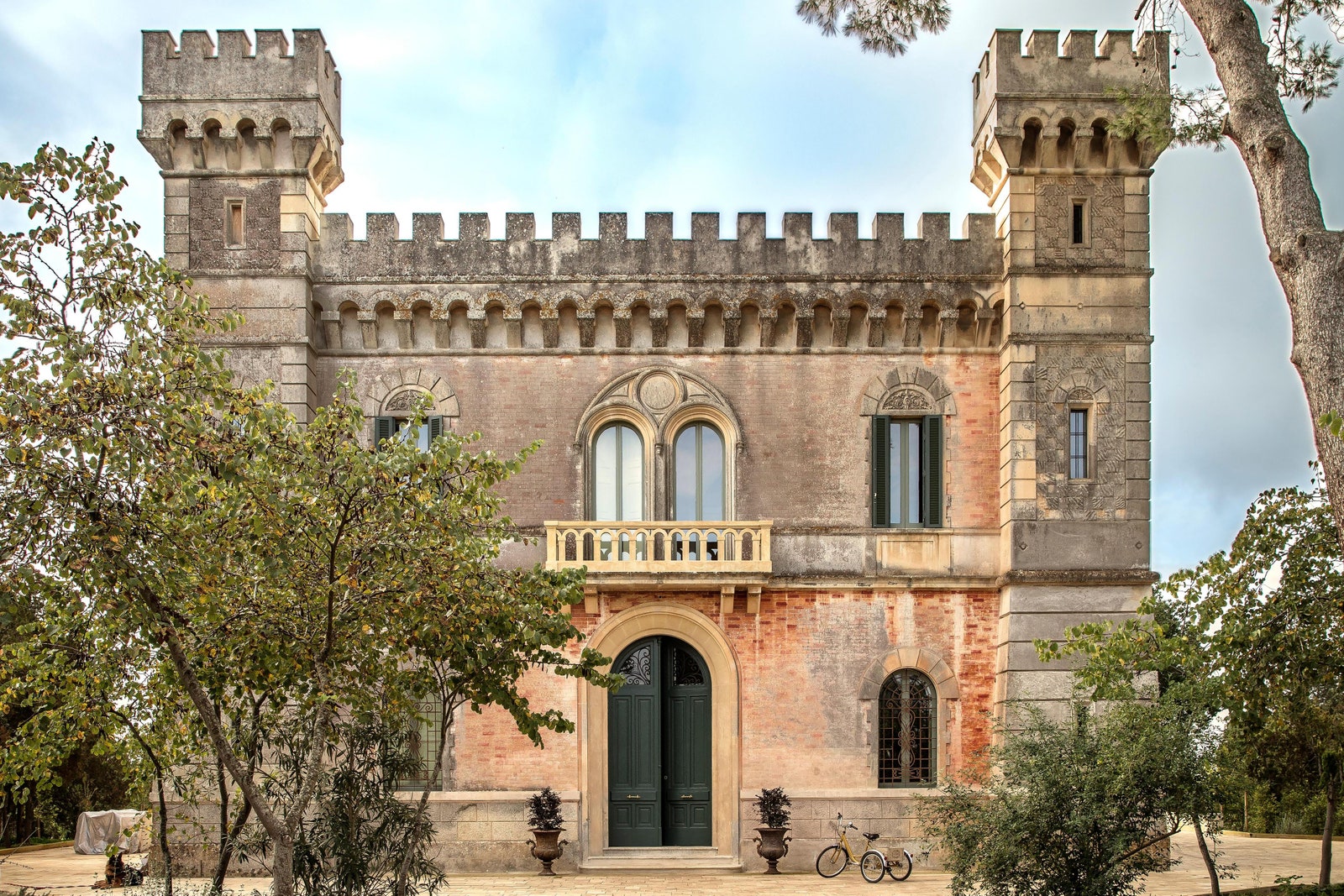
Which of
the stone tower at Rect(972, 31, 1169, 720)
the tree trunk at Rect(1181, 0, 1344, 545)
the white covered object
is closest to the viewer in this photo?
the tree trunk at Rect(1181, 0, 1344, 545)

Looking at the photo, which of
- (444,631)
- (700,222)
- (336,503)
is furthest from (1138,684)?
(336,503)

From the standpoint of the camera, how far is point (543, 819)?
2002cm

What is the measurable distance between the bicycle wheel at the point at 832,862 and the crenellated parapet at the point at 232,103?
13.2 metres

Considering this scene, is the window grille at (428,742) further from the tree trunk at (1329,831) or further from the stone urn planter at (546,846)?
the tree trunk at (1329,831)

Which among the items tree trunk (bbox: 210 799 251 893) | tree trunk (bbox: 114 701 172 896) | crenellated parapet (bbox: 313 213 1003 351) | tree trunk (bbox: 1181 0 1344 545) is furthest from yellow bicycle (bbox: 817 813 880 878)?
tree trunk (bbox: 114 701 172 896)

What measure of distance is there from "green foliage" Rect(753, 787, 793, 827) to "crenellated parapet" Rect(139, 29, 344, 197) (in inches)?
474

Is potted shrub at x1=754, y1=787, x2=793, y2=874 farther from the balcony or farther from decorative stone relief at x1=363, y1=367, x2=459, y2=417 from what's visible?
decorative stone relief at x1=363, y1=367, x2=459, y2=417

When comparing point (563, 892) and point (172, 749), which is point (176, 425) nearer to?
point (172, 749)

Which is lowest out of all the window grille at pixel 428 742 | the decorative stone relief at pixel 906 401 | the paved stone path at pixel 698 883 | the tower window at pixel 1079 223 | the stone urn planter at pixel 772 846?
the paved stone path at pixel 698 883

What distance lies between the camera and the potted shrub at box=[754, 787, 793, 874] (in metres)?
20.0

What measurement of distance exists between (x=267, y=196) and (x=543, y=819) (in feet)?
34.6

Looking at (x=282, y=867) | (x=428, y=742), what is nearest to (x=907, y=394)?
(x=428, y=742)

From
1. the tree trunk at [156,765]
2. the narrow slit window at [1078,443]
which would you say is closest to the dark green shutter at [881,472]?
the narrow slit window at [1078,443]

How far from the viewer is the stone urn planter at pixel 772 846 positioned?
20.0 m
